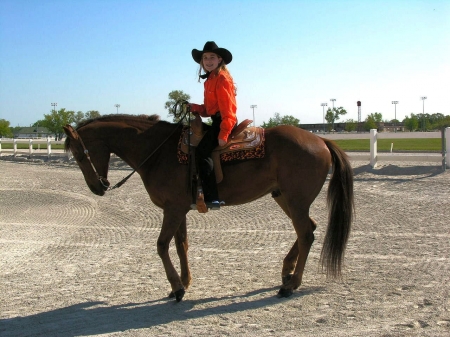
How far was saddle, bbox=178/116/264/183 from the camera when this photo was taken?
16.6 feet

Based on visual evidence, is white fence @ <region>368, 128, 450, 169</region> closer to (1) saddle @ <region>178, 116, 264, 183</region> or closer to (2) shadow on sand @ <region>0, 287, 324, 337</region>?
(2) shadow on sand @ <region>0, 287, 324, 337</region>

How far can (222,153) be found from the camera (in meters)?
5.10

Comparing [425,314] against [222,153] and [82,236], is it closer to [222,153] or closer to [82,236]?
[222,153]

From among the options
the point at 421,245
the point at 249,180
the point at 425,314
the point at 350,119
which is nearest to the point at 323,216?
the point at 421,245

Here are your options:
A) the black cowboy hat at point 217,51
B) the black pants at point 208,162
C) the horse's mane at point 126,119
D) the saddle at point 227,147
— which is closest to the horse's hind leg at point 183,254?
the black pants at point 208,162

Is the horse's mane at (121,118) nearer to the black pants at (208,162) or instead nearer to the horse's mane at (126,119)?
the horse's mane at (126,119)

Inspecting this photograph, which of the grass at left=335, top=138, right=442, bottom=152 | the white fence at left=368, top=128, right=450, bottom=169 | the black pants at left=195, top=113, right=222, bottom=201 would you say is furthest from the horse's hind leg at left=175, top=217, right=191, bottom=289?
the grass at left=335, top=138, right=442, bottom=152

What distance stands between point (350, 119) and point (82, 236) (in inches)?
2846

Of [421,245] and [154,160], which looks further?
[421,245]

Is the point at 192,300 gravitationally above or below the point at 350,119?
below

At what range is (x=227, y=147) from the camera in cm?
508

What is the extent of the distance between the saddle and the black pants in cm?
6

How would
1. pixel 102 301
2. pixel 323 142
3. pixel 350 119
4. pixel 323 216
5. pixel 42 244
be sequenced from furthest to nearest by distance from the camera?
pixel 350 119 → pixel 323 216 → pixel 42 244 → pixel 323 142 → pixel 102 301

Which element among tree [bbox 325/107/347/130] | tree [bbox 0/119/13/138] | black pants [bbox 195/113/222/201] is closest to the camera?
black pants [bbox 195/113/222/201]
